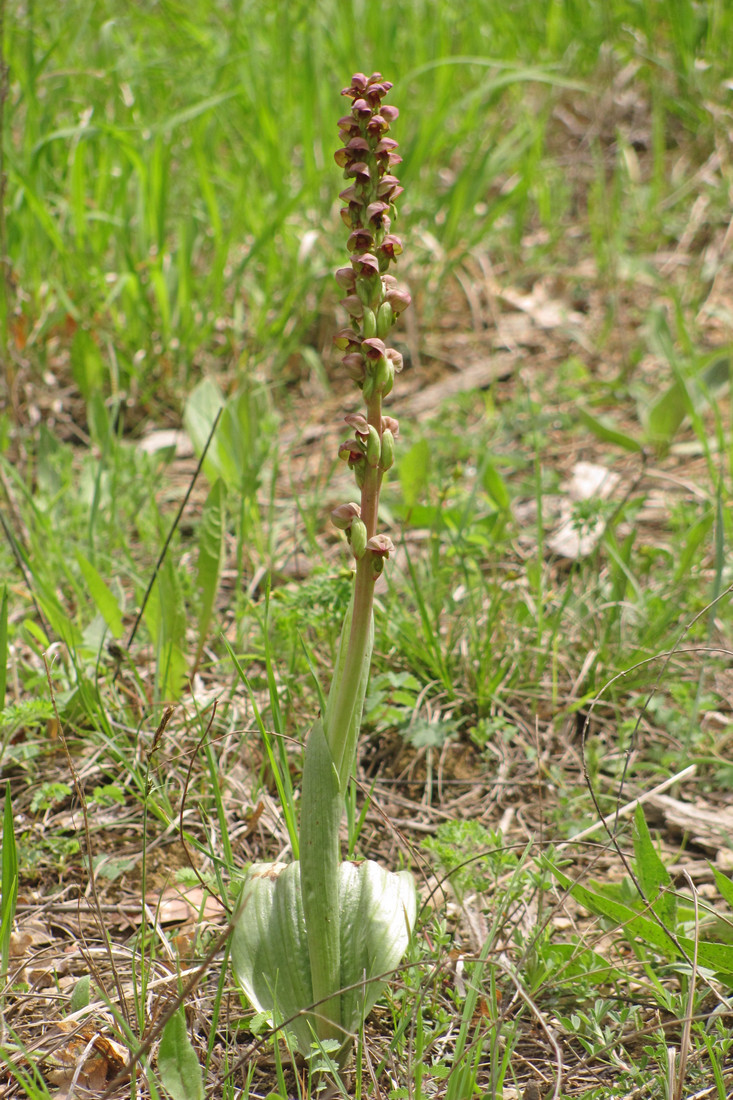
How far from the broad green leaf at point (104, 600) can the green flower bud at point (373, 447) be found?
1.11 m

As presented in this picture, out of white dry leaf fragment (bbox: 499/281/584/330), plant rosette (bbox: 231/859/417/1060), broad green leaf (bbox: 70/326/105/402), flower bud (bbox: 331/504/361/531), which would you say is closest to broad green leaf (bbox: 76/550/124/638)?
plant rosette (bbox: 231/859/417/1060)

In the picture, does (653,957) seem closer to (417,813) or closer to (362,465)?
(417,813)

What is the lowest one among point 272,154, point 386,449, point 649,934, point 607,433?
point 649,934

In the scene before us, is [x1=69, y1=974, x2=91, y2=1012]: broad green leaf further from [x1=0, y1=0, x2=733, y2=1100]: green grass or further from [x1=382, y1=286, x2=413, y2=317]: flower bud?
[x1=382, y1=286, x2=413, y2=317]: flower bud

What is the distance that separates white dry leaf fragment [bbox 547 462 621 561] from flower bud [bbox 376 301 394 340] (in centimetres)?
127

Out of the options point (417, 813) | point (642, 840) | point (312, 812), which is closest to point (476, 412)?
point (417, 813)

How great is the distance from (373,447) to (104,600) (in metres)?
1.16

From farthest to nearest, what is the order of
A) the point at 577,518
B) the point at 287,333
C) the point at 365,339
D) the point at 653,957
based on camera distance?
1. the point at 287,333
2. the point at 577,518
3. the point at 653,957
4. the point at 365,339

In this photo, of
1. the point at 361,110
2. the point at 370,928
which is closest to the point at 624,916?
the point at 370,928

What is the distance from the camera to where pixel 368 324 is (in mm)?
1167

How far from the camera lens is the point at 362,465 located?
119 centimetres

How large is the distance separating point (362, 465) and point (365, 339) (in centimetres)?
18

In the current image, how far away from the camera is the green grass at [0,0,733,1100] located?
142 cm

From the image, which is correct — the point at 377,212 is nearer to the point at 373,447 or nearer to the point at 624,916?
the point at 373,447
